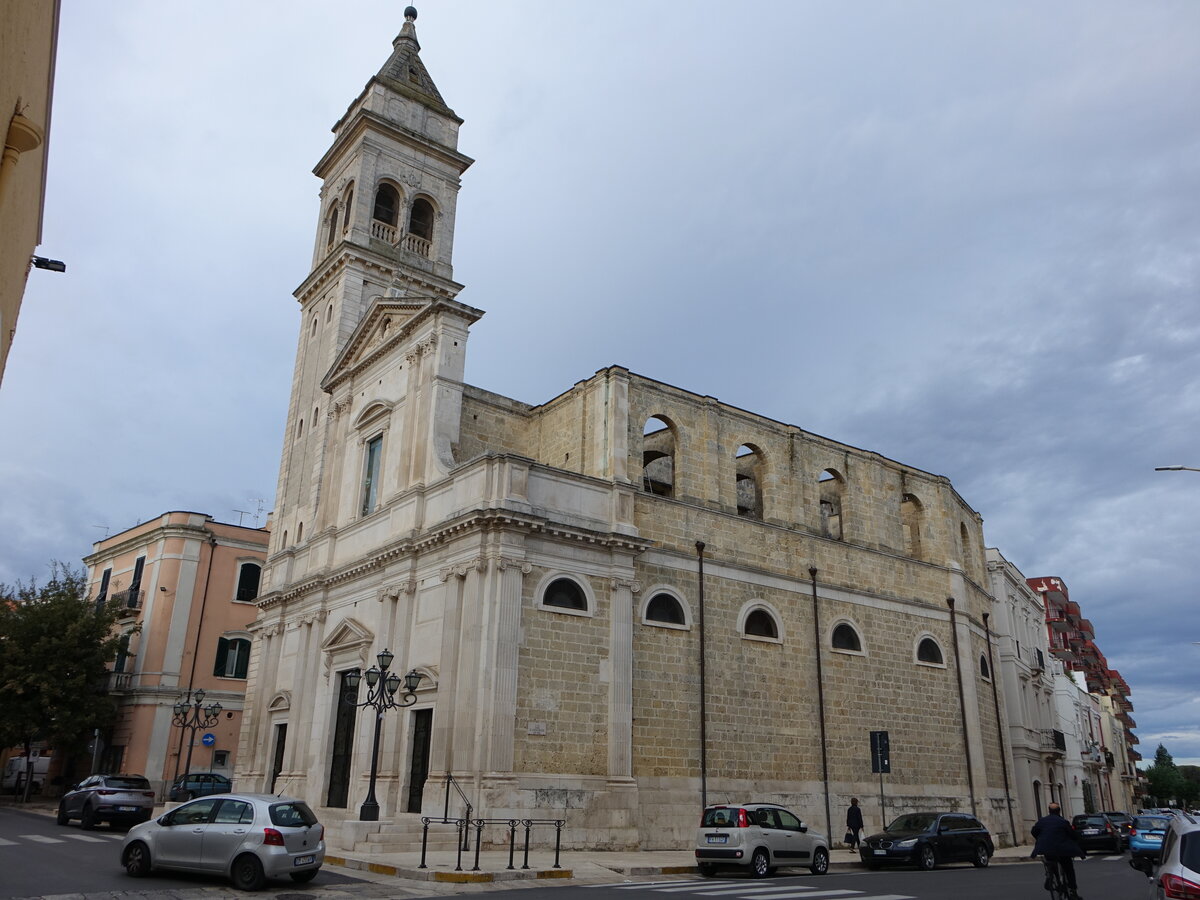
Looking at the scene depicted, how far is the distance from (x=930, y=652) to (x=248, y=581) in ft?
92.9

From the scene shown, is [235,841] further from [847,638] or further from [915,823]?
[847,638]

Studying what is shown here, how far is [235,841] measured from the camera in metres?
13.0

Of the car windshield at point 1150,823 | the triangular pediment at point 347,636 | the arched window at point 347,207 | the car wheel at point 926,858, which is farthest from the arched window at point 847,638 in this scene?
the arched window at point 347,207

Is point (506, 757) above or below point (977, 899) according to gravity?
above

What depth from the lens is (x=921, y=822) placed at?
67.5 feet

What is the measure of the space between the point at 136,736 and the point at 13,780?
11.6m

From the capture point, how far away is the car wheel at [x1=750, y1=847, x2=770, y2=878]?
17.1 meters

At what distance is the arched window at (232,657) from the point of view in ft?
127

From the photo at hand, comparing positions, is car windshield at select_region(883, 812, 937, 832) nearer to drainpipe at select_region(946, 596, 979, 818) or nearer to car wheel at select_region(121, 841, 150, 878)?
drainpipe at select_region(946, 596, 979, 818)

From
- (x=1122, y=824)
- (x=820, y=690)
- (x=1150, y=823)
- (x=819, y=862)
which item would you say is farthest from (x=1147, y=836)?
(x=1122, y=824)

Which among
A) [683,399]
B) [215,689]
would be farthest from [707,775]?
[215,689]

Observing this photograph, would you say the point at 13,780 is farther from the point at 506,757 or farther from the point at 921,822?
the point at 921,822

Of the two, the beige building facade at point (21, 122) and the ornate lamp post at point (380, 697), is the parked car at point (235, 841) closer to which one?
the ornate lamp post at point (380, 697)

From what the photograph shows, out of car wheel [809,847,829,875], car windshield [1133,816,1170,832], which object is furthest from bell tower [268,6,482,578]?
car windshield [1133,816,1170,832]
